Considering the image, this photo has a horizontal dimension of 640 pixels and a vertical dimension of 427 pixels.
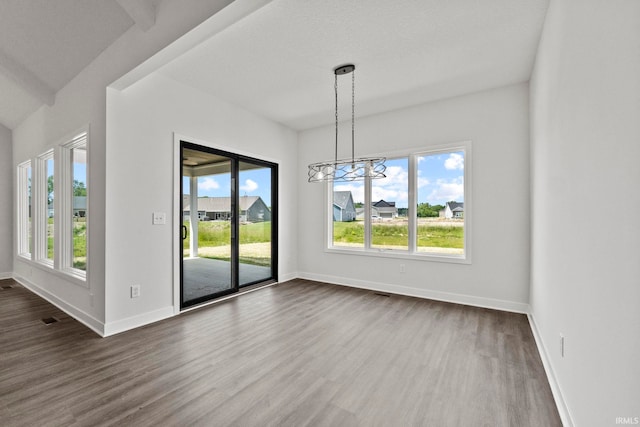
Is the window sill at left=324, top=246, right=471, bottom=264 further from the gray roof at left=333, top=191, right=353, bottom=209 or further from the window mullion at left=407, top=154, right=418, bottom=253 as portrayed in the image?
the gray roof at left=333, top=191, right=353, bottom=209

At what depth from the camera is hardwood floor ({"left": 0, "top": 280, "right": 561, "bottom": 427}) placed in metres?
1.77

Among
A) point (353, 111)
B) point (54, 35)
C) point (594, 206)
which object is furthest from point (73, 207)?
point (594, 206)

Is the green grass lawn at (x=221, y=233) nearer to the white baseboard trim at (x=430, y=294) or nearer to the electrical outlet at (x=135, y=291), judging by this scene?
the electrical outlet at (x=135, y=291)

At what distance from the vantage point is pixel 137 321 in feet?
10.3

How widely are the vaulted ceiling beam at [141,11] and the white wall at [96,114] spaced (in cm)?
Answer: 5

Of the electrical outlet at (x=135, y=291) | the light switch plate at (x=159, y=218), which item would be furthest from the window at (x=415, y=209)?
the electrical outlet at (x=135, y=291)

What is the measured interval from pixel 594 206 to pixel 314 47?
102 inches

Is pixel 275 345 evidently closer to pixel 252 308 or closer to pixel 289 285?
pixel 252 308

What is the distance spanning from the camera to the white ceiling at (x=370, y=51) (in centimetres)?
234

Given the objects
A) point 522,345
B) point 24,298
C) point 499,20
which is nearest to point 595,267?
point 522,345

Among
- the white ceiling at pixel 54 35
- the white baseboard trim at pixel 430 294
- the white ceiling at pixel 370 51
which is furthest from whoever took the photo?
the white baseboard trim at pixel 430 294

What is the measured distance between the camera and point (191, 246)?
398cm

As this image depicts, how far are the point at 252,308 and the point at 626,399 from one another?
3447mm

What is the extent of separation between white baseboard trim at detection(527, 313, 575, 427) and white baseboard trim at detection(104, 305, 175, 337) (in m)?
3.71
